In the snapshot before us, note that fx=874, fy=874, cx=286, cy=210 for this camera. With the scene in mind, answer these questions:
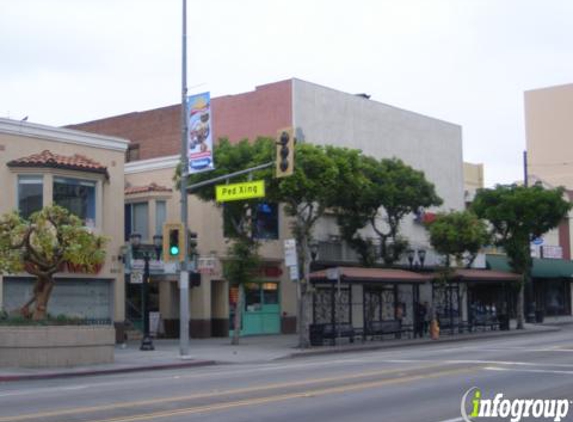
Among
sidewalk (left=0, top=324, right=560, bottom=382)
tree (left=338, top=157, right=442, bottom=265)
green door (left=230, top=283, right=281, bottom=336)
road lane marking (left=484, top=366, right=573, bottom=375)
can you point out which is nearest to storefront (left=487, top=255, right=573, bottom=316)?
sidewalk (left=0, top=324, right=560, bottom=382)

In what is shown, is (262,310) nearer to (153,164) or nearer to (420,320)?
(420,320)

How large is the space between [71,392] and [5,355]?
792 centimetres

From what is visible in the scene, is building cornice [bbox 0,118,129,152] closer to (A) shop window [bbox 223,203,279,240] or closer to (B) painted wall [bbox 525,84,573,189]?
(A) shop window [bbox 223,203,279,240]

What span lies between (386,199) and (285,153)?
16.4 meters

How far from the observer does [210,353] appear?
99.5 ft

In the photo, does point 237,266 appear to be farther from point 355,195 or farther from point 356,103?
point 356,103

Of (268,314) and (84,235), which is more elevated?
(84,235)

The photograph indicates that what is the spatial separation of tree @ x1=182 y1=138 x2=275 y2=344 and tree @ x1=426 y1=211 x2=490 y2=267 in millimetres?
10140

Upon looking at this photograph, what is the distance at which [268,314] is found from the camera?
42.1 m

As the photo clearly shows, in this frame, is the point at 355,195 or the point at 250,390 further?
the point at 355,195

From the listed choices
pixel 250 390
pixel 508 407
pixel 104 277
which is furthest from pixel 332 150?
pixel 508 407

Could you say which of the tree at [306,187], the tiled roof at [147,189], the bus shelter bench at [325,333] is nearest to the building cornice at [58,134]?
the tiled roof at [147,189]

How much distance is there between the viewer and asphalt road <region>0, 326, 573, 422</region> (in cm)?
1374

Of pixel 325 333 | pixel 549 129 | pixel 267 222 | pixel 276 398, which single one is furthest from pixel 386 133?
A: pixel 549 129
